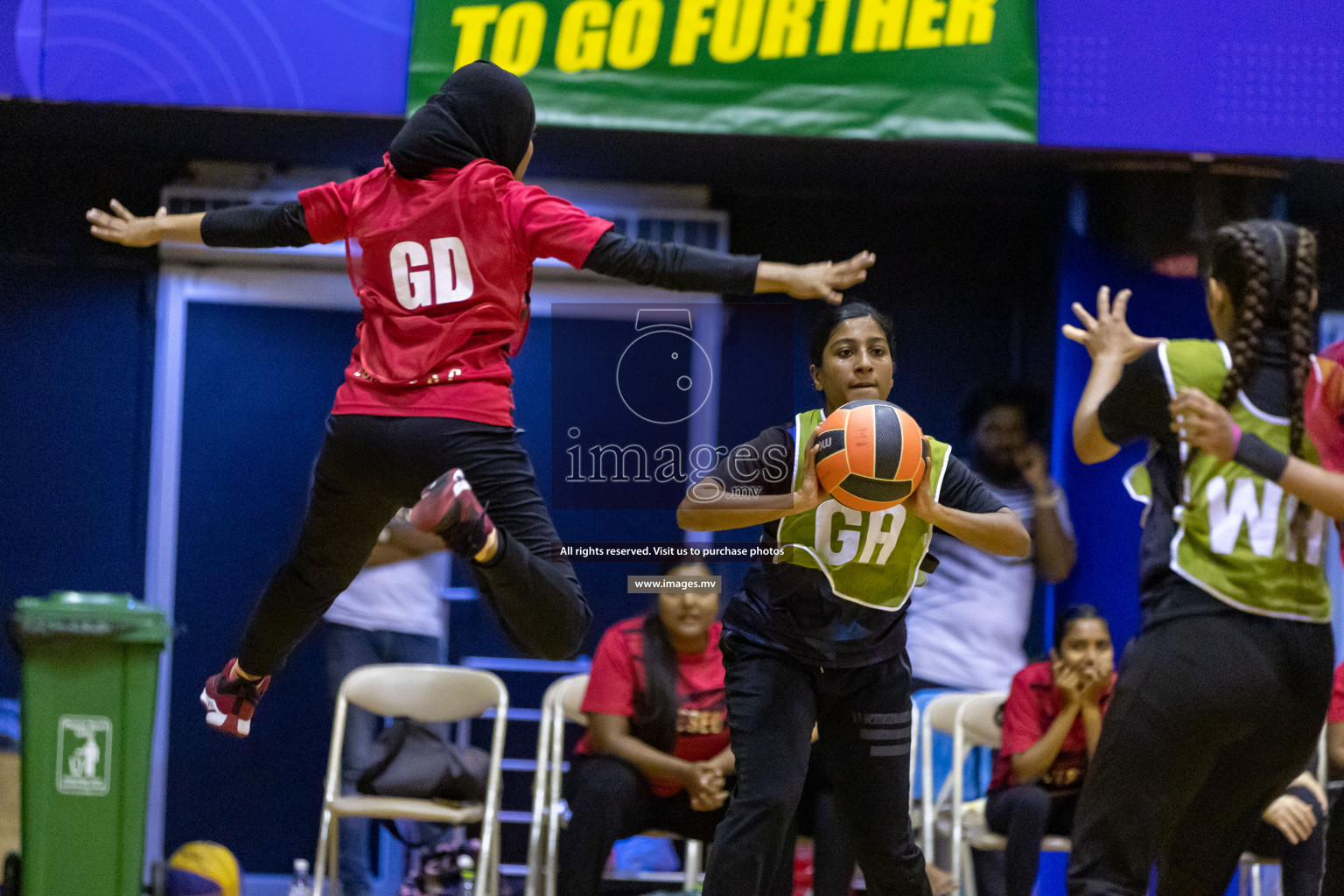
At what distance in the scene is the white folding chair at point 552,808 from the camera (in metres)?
5.38

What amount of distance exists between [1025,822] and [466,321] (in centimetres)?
310

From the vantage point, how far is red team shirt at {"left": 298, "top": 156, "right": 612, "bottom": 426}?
3322mm

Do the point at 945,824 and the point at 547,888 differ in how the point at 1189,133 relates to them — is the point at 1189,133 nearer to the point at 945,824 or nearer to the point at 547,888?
the point at 945,824

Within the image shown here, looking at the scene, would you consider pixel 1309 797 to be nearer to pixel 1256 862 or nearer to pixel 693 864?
pixel 1256 862

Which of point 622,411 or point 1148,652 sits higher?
point 622,411

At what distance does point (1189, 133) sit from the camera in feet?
20.2

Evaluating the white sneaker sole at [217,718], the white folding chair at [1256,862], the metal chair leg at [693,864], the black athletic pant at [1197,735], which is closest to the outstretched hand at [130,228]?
the white sneaker sole at [217,718]

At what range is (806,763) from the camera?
354 cm

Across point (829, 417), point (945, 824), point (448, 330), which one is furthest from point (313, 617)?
point (945, 824)

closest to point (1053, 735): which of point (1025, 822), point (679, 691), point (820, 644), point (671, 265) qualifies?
point (1025, 822)

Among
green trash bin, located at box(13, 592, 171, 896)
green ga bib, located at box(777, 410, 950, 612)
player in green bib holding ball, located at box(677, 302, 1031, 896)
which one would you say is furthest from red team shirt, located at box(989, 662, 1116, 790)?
green trash bin, located at box(13, 592, 171, 896)

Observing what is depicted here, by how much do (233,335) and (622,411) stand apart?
3.65 metres

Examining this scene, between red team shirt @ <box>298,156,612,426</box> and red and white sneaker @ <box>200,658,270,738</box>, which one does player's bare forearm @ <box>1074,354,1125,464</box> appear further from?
red and white sneaker @ <box>200,658,270,738</box>

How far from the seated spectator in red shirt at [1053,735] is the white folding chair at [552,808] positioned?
4.10 feet
